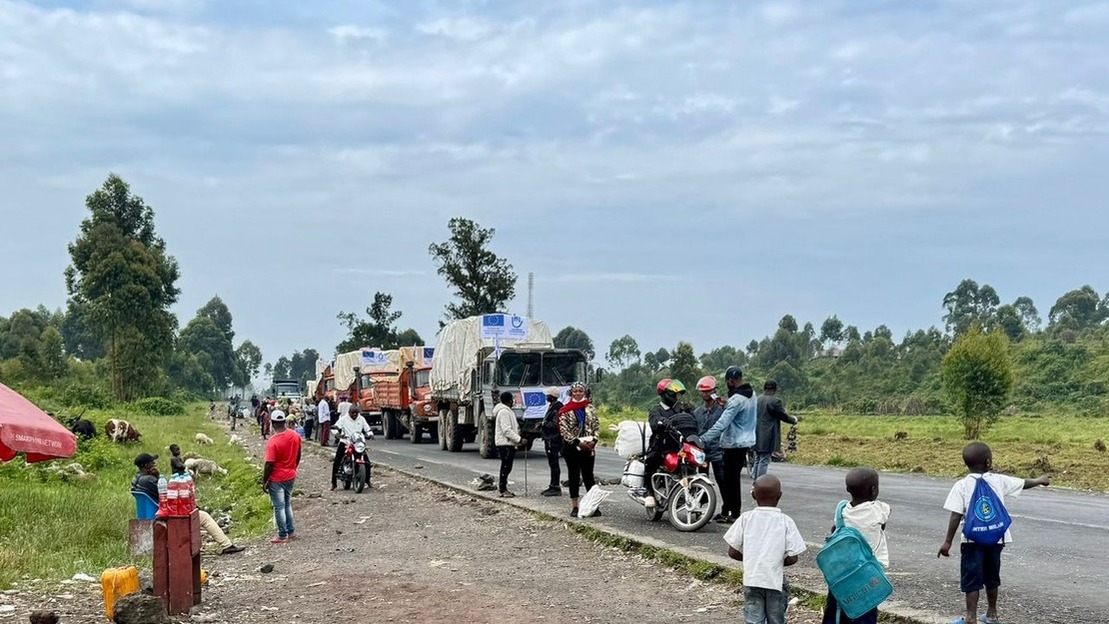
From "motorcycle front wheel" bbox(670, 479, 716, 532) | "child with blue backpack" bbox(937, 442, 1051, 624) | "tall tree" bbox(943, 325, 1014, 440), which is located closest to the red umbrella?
"child with blue backpack" bbox(937, 442, 1051, 624)

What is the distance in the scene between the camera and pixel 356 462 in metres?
Result: 20.2

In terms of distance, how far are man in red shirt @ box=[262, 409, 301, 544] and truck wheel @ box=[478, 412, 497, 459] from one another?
1311cm

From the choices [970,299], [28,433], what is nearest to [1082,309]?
[970,299]

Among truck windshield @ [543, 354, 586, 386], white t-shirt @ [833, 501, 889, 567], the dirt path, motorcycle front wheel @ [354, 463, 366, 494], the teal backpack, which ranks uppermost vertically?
truck windshield @ [543, 354, 586, 386]

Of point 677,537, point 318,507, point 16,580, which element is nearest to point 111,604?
point 16,580

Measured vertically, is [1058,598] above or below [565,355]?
below

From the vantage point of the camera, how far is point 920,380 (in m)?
84.3

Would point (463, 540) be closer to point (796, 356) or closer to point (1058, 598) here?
point (1058, 598)

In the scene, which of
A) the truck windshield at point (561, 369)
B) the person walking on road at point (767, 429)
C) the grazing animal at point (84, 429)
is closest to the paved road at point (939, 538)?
the person walking on road at point (767, 429)

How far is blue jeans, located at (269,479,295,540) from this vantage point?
14.1 meters

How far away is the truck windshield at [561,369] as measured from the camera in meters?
27.0

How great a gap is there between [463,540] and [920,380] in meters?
76.5

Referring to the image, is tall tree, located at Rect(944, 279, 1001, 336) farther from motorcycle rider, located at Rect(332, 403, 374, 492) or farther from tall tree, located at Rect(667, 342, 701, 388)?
motorcycle rider, located at Rect(332, 403, 374, 492)

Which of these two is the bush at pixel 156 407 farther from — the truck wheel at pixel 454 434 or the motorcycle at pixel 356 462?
the motorcycle at pixel 356 462
